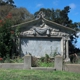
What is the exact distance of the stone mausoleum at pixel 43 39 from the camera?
17375 mm

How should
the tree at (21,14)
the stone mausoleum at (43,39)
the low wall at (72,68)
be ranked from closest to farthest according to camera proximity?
the low wall at (72,68)
the stone mausoleum at (43,39)
the tree at (21,14)

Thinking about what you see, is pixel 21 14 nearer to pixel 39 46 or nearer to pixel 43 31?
pixel 43 31

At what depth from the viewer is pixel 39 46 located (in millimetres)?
17484

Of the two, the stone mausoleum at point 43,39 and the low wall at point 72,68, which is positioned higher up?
the stone mausoleum at point 43,39

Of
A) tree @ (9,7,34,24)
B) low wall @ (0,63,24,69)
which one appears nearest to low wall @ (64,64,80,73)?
low wall @ (0,63,24,69)

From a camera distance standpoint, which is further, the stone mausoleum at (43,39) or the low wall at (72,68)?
the stone mausoleum at (43,39)

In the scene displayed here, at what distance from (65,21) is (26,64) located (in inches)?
832

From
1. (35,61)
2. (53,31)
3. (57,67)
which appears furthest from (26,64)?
(53,31)

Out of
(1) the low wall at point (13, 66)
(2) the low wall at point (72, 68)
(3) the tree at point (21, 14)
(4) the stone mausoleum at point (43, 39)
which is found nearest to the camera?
(2) the low wall at point (72, 68)

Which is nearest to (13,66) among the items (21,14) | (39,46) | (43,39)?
(39,46)

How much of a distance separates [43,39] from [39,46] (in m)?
0.69

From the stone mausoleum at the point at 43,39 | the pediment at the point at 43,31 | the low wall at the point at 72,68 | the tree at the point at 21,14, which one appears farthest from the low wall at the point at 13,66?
the tree at the point at 21,14

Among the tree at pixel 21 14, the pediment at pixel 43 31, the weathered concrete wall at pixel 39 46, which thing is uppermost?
the tree at pixel 21 14

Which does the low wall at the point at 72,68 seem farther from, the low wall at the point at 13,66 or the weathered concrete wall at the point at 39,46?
the weathered concrete wall at the point at 39,46
